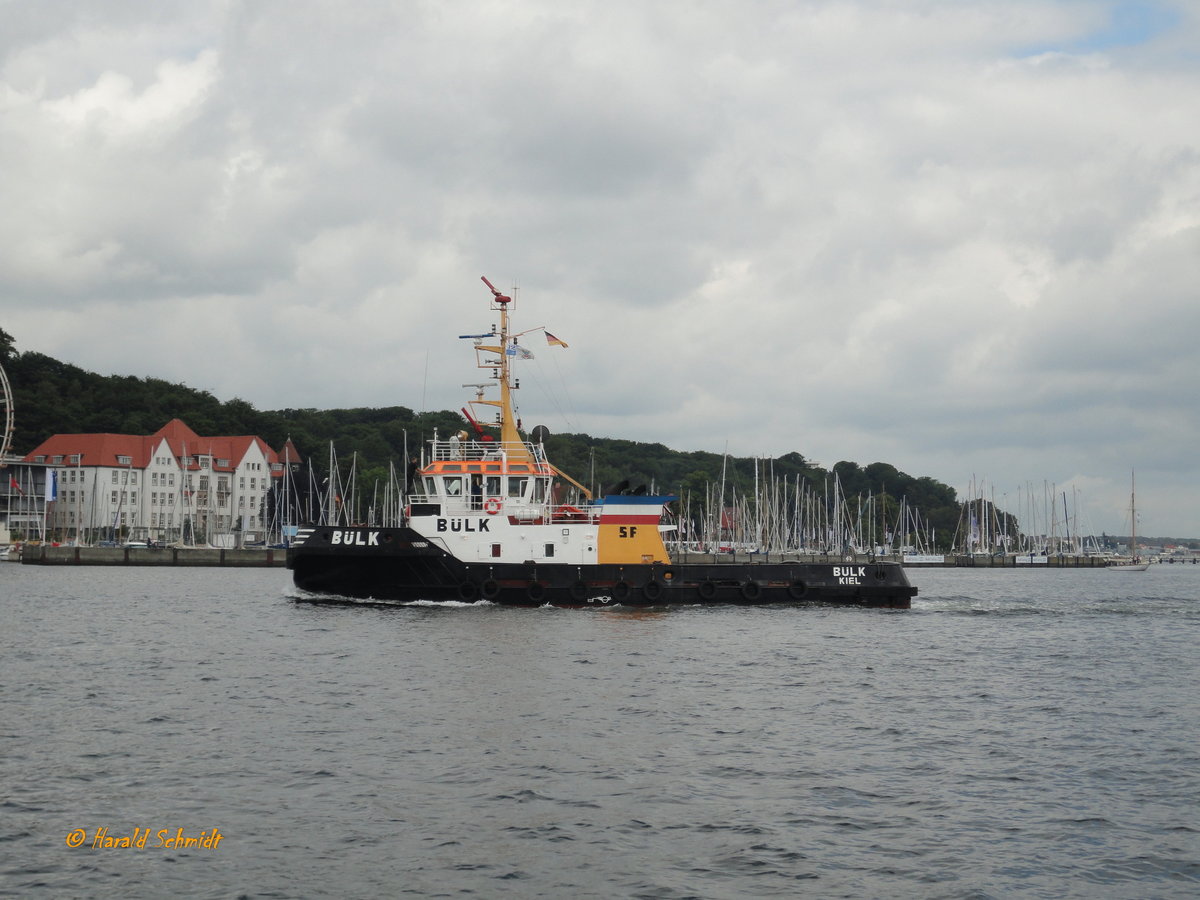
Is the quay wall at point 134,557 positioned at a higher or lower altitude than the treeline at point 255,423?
lower

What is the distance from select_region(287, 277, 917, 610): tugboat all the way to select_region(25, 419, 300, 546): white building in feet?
223

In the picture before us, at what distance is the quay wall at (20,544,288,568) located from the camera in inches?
3278

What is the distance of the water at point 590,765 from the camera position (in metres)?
11.1

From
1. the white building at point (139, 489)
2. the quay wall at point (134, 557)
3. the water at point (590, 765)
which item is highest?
the white building at point (139, 489)

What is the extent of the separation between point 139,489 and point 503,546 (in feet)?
264

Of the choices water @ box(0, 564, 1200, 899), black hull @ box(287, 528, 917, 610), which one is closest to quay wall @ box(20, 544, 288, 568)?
black hull @ box(287, 528, 917, 610)

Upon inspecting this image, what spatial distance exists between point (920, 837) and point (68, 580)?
5850 centimetres

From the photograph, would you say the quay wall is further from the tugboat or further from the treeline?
the tugboat

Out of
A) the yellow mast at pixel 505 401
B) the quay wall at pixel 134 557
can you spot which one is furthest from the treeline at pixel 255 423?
the yellow mast at pixel 505 401

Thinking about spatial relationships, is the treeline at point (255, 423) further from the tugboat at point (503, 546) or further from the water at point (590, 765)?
the water at point (590, 765)

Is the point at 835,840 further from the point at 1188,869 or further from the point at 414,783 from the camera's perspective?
the point at 414,783

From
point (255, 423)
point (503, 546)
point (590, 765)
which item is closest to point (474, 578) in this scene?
point (503, 546)

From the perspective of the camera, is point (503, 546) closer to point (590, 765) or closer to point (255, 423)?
point (590, 765)

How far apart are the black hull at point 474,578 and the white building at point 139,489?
2666 inches
